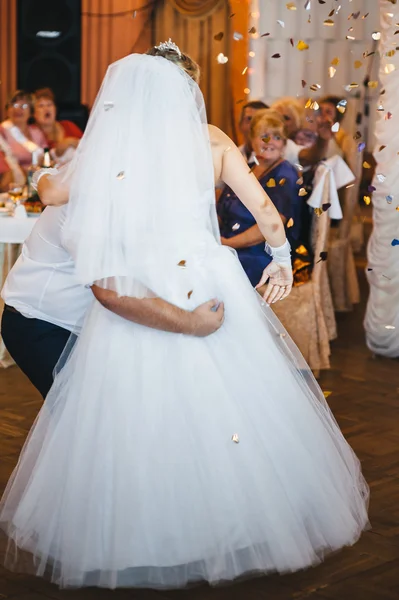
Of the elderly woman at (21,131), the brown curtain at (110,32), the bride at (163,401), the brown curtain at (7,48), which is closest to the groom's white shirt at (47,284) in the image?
the bride at (163,401)

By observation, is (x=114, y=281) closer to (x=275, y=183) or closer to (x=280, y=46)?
(x=275, y=183)

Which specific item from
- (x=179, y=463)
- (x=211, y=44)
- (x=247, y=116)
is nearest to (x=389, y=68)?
(x=247, y=116)

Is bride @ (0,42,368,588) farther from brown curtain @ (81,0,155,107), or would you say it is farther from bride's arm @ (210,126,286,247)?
brown curtain @ (81,0,155,107)

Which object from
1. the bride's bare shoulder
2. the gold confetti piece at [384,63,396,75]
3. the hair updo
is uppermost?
the hair updo

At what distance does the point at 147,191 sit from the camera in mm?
2285

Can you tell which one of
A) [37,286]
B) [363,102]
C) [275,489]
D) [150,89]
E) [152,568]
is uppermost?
[150,89]

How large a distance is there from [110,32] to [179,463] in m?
8.31

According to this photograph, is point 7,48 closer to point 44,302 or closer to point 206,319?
point 44,302

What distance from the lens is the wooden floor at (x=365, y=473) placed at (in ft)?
7.85

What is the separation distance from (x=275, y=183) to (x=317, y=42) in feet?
18.0

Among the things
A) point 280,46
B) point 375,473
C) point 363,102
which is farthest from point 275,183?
point 363,102

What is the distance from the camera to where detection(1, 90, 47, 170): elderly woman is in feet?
22.0

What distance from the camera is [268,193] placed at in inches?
180

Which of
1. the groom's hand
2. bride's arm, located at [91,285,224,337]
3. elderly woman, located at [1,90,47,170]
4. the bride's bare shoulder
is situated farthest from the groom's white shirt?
elderly woman, located at [1,90,47,170]
